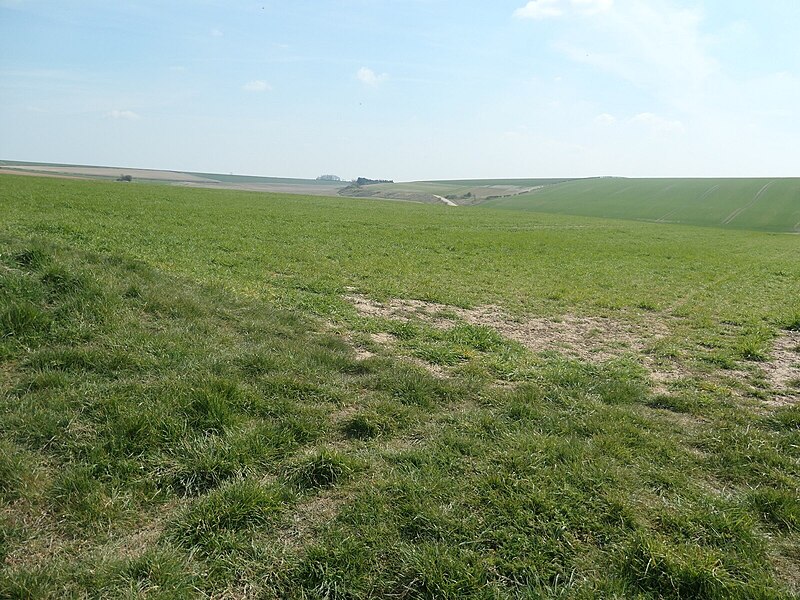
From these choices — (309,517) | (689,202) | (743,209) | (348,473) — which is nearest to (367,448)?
(348,473)

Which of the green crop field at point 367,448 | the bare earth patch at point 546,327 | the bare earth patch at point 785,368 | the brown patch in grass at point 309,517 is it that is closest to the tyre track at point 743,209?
the bare earth patch at point 785,368

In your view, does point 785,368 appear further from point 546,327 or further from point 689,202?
point 689,202

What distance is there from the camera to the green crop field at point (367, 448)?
3516 millimetres

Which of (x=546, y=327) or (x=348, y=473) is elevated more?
(x=348, y=473)

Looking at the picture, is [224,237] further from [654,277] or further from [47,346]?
[654,277]

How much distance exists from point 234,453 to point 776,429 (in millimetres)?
5884

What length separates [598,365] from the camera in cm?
841

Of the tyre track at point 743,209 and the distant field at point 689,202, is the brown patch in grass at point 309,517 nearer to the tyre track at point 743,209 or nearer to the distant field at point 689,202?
the distant field at point 689,202

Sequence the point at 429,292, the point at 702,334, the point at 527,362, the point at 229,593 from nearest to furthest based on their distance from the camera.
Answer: the point at 229,593 → the point at 527,362 → the point at 702,334 → the point at 429,292

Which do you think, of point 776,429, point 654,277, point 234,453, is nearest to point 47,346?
point 234,453

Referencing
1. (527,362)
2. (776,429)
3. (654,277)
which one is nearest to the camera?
(776,429)

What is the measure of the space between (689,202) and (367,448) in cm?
10491

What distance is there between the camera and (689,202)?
94625 millimetres

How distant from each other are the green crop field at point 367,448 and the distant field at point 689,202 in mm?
77722
